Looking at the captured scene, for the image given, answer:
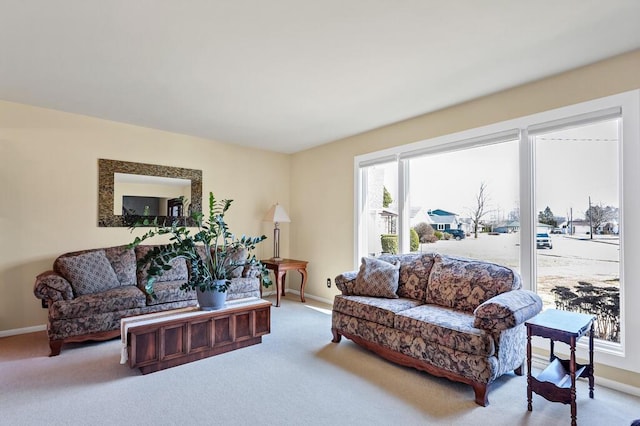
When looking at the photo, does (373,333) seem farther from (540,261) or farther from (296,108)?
(296,108)

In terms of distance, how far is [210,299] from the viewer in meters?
3.08

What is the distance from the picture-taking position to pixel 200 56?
8.35ft

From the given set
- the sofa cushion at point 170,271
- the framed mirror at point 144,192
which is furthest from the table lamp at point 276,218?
the sofa cushion at point 170,271

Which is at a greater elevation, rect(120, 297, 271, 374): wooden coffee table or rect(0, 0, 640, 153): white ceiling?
rect(0, 0, 640, 153): white ceiling

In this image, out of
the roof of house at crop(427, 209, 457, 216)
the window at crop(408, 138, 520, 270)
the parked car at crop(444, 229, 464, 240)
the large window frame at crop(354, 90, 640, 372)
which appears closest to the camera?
the large window frame at crop(354, 90, 640, 372)

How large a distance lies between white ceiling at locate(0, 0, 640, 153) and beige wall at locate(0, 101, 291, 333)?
36 centimetres

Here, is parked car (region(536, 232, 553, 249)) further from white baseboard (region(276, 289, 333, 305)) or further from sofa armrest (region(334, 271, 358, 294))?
white baseboard (region(276, 289, 333, 305))

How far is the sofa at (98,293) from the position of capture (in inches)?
120

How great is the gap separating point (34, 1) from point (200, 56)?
0.97 meters

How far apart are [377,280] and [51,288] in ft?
10.4

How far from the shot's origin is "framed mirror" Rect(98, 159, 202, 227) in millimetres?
4164

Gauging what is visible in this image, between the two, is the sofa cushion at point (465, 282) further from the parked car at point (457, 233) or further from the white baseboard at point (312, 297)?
the white baseboard at point (312, 297)

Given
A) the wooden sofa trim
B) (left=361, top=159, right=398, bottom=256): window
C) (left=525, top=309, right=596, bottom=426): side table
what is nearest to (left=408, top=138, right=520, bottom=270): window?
(left=361, top=159, right=398, bottom=256): window

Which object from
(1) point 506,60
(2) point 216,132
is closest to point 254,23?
(1) point 506,60
